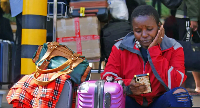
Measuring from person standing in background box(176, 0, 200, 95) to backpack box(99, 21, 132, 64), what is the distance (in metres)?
0.99

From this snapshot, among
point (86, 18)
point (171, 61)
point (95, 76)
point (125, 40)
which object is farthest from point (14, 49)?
point (171, 61)

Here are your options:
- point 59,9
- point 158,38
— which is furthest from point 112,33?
point 158,38

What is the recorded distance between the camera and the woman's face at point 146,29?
238cm

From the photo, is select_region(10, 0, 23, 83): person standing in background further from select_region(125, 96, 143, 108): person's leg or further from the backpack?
select_region(125, 96, 143, 108): person's leg

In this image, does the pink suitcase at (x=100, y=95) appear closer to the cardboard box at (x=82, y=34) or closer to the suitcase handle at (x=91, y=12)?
the cardboard box at (x=82, y=34)

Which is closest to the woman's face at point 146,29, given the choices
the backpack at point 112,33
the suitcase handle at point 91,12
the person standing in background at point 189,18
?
the backpack at point 112,33

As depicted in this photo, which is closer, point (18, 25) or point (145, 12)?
point (145, 12)

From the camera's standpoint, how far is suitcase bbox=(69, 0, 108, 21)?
362 cm

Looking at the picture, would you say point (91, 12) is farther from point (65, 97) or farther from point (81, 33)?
point (65, 97)

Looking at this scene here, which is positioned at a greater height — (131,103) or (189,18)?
(189,18)

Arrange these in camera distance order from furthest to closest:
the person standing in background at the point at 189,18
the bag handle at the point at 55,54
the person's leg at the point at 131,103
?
the person standing in background at the point at 189,18 < the bag handle at the point at 55,54 < the person's leg at the point at 131,103

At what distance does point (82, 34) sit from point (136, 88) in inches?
59.2

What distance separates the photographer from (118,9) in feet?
12.4

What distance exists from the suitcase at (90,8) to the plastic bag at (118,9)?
154 millimetres
